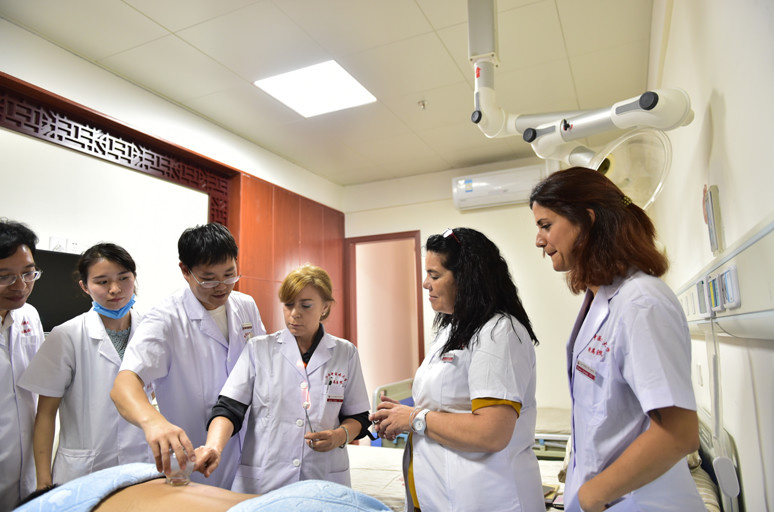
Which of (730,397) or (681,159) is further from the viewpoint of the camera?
(681,159)

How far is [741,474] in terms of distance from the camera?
145 centimetres

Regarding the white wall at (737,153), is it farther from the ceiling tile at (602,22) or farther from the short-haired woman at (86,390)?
the short-haired woman at (86,390)

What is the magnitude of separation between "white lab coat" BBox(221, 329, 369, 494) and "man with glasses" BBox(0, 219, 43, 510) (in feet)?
2.65

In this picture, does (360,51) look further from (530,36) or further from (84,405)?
(84,405)

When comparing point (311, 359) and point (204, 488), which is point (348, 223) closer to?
point (311, 359)

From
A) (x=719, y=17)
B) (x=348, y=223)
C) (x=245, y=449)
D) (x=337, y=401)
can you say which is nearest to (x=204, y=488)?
(x=245, y=449)

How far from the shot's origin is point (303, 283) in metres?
1.82

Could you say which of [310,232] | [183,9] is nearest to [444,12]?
[183,9]

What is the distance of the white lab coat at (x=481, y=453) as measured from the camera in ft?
4.30

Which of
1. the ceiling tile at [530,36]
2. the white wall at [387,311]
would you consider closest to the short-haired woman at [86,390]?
the ceiling tile at [530,36]

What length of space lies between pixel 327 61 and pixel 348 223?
9.35 feet

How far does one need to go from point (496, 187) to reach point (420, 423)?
4008 mm

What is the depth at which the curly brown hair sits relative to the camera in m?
1.14

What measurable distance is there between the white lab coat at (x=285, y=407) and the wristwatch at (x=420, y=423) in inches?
18.7
